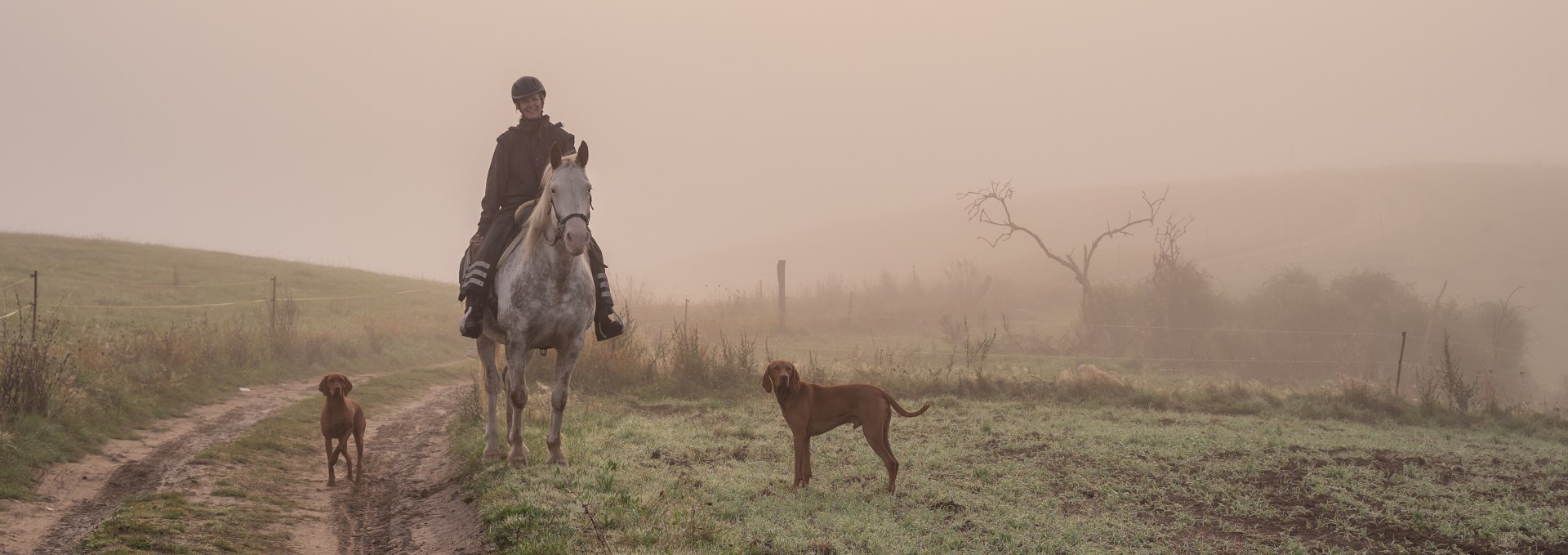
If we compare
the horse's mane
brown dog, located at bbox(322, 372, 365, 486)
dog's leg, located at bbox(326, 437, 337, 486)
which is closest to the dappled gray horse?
the horse's mane

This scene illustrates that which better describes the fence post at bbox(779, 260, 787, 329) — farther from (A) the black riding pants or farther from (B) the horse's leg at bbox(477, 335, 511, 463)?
(A) the black riding pants

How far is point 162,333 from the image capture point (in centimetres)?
1828

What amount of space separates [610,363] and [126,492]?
28.6 ft

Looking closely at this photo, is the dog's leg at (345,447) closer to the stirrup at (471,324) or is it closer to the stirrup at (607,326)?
the stirrup at (471,324)

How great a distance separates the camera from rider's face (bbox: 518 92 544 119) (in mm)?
9430

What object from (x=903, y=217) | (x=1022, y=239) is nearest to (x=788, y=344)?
(x=1022, y=239)

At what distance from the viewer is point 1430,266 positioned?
54.2m

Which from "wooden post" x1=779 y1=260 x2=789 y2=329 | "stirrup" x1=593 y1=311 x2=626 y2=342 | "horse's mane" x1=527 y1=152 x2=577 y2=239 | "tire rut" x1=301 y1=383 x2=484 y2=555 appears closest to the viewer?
"tire rut" x1=301 y1=383 x2=484 y2=555

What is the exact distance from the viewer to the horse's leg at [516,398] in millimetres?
8867

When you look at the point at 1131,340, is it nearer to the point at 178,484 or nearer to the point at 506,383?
the point at 506,383

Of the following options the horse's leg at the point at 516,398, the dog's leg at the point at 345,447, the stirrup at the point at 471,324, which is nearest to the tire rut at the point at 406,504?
the dog's leg at the point at 345,447

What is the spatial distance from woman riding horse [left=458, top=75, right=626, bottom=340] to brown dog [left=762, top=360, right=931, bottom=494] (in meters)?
1.84

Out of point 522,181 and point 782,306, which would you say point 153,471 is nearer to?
point 522,181

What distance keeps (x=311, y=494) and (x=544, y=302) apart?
281cm
